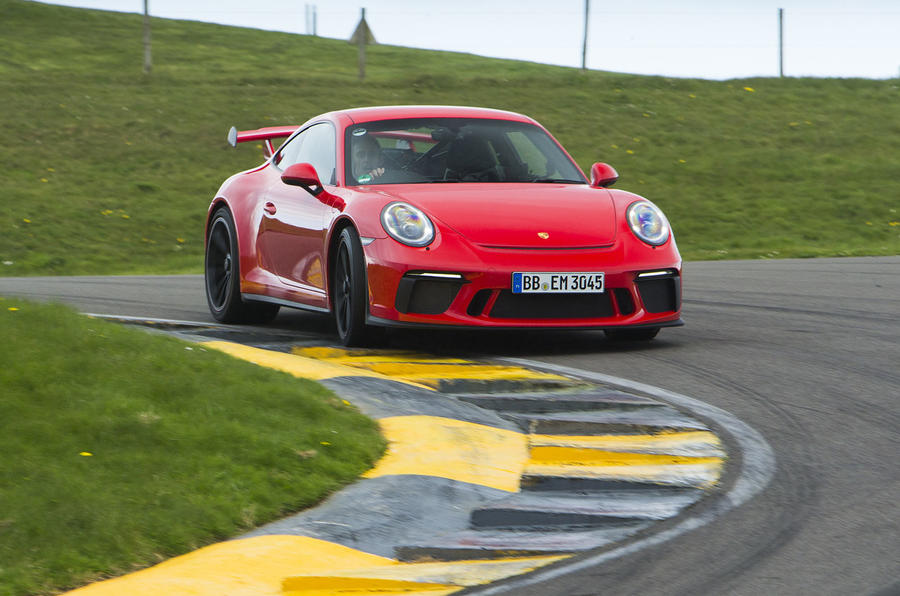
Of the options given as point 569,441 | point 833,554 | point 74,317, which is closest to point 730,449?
point 569,441

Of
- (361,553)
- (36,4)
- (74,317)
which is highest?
(36,4)

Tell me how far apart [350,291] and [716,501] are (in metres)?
3.38

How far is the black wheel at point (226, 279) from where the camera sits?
28.8 feet

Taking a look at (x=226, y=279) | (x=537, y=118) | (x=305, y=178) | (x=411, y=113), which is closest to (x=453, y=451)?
(x=305, y=178)

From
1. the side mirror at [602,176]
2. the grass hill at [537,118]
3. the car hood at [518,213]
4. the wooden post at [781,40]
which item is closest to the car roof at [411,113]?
the side mirror at [602,176]

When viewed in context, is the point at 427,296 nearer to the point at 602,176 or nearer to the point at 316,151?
the point at 602,176

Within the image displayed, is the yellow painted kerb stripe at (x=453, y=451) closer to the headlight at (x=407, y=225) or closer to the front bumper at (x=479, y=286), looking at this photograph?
the front bumper at (x=479, y=286)

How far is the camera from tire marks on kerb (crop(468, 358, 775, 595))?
11.5 ft

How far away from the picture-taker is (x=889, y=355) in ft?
22.5

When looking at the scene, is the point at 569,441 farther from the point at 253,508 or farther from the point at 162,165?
the point at 162,165

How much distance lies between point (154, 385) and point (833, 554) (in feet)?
7.94

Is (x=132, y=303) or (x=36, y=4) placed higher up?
(x=36, y=4)

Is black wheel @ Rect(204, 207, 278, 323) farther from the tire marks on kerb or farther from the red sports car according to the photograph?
the tire marks on kerb

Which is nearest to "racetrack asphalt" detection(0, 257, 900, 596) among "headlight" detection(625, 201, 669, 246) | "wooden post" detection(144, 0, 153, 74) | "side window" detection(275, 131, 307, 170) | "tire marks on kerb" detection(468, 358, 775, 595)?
"tire marks on kerb" detection(468, 358, 775, 595)
